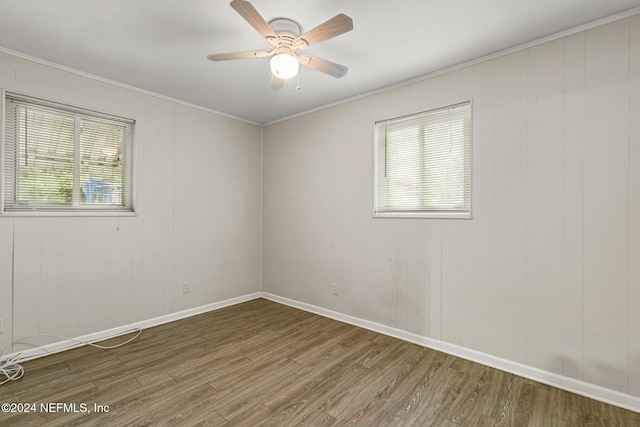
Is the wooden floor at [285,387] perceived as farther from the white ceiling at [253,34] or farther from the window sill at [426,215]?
the white ceiling at [253,34]

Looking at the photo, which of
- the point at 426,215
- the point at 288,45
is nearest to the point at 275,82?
the point at 288,45

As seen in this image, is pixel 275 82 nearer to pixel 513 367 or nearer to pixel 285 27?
pixel 285 27

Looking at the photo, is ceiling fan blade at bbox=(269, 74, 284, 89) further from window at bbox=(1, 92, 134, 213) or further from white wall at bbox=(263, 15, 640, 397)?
window at bbox=(1, 92, 134, 213)

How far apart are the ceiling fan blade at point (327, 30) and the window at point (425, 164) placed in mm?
1470

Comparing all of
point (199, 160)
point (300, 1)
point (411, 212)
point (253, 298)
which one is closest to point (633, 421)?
point (411, 212)

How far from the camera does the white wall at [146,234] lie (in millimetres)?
2682

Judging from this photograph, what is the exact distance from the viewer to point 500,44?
7.98ft

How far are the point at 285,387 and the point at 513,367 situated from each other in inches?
71.4

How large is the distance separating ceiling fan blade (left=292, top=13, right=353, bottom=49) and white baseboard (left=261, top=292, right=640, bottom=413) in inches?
107

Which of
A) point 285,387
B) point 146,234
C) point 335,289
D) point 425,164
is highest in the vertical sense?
point 425,164

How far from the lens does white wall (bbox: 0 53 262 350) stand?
2682 millimetres

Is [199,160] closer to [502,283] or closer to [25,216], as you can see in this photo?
[25,216]

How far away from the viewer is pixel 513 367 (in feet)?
8.10

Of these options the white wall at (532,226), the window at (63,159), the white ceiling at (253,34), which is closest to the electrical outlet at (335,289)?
the white wall at (532,226)
